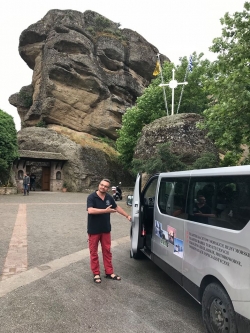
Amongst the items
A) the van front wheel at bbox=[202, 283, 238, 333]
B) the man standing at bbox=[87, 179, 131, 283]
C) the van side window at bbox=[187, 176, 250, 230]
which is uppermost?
the van side window at bbox=[187, 176, 250, 230]

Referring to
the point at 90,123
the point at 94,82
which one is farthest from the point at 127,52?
the point at 90,123

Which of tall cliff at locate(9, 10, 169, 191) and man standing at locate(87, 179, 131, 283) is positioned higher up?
tall cliff at locate(9, 10, 169, 191)

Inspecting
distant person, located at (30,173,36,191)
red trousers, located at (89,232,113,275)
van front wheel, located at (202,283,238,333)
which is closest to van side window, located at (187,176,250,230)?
van front wheel, located at (202,283,238,333)

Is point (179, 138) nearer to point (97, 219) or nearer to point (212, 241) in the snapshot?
point (97, 219)

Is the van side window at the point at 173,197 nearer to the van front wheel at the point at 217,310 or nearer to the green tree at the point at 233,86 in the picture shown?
the van front wheel at the point at 217,310

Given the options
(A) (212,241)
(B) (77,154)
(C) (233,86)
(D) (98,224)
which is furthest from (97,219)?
(B) (77,154)

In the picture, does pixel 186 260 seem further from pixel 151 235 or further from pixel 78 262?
pixel 78 262

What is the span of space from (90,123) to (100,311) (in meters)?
32.9

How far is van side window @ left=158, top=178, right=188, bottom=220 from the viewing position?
3.88 m

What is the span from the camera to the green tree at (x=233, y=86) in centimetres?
967

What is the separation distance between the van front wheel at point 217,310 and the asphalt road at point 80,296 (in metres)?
0.33

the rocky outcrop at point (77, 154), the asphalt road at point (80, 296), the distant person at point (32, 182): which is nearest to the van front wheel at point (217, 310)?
the asphalt road at point (80, 296)

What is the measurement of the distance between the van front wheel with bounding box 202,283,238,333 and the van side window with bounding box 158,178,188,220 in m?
1.01

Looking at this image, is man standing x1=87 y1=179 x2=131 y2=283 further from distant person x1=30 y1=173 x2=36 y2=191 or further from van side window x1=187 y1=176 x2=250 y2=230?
distant person x1=30 y1=173 x2=36 y2=191
